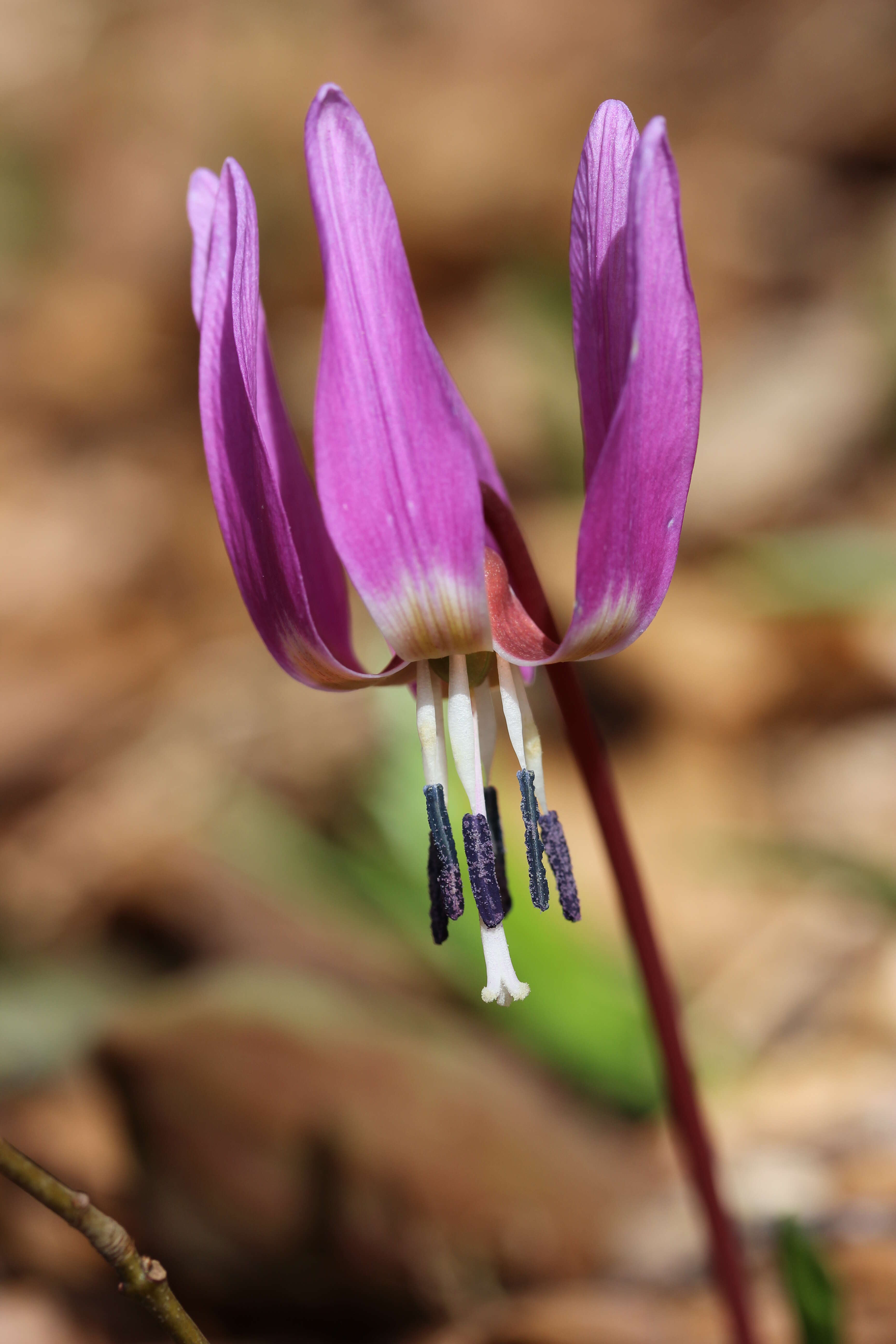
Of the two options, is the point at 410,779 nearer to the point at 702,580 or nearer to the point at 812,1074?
the point at 812,1074

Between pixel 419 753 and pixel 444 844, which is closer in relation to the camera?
pixel 444 844

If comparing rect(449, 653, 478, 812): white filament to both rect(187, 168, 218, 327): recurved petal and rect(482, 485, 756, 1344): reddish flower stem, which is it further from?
rect(187, 168, 218, 327): recurved petal

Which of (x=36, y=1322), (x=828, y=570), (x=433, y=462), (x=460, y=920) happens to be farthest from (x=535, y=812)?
(x=828, y=570)

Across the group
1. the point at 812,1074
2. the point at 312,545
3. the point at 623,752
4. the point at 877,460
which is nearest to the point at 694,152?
the point at 877,460

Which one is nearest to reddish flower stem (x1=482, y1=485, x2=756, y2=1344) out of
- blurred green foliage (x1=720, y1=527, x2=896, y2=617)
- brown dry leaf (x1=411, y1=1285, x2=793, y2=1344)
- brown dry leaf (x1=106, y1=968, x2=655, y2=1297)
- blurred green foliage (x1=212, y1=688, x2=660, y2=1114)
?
brown dry leaf (x1=411, y1=1285, x2=793, y2=1344)

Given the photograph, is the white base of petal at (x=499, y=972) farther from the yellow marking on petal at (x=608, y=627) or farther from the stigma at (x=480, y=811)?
the yellow marking on petal at (x=608, y=627)

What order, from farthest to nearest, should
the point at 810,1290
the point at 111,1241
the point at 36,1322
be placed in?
the point at 36,1322
the point at 810,1290
the point at 111,1241

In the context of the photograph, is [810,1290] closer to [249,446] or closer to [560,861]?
[560,861]
